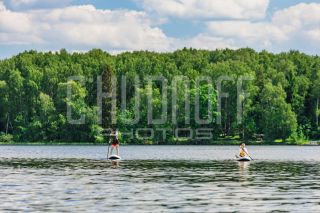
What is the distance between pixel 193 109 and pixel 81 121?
994 inches

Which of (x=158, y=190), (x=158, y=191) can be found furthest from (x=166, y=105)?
(x=158, y=191)

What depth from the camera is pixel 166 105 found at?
169375mm

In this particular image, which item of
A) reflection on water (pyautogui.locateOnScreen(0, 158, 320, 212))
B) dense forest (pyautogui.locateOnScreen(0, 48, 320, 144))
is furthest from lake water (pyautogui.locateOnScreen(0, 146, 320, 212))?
dense forest (pyautogui.locateOnScreen(0, 48, 320, 144))

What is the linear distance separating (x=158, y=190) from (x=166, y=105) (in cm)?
12729

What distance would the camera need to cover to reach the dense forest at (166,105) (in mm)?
168500

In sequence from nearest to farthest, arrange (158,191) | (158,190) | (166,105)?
(158,191) < (158,190) < (166,105)

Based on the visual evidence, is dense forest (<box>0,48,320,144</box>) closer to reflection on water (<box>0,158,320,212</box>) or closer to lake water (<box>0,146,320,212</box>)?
lake water (<box>0,146,320,212</box>)

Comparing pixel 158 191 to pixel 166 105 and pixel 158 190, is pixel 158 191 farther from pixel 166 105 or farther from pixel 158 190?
pixel 166 105

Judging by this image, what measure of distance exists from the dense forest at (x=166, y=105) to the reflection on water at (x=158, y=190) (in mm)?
109945

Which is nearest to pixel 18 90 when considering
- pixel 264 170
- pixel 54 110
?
pixel 54 110

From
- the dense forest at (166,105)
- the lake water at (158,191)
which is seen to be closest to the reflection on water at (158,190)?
the lake water at (158,191)

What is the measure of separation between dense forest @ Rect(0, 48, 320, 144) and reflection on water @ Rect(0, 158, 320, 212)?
110 metres

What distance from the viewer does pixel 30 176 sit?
52500 mm

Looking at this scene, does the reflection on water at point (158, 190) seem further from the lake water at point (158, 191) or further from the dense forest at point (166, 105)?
the dense forest at point (166, 105)
